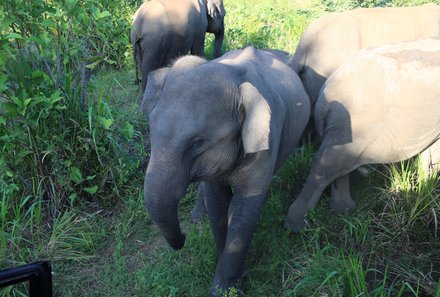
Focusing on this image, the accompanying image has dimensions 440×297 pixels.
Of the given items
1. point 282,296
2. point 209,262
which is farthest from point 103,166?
point 282,296

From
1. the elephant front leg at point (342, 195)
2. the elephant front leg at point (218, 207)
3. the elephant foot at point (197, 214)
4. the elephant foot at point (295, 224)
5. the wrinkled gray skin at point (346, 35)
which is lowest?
the elephant foot at point (197, 214)

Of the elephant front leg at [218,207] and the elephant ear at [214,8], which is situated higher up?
the elephant ear at [214,8]

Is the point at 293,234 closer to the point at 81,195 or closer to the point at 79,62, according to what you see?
the point at 81,195

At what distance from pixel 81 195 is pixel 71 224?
330 millimetres

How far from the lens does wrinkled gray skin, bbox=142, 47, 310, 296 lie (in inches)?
76.7

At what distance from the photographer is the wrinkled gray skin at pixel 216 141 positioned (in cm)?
195

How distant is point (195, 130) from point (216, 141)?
5.9 inches

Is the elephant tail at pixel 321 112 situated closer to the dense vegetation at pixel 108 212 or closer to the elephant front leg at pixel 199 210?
the dense vegetation at pixel 108 212

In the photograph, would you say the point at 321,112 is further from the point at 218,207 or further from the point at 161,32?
the point at 161,32

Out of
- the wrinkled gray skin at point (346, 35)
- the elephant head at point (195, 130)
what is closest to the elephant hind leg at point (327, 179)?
the wrinkled gray skin at point (346, 35)

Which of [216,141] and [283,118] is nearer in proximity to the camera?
[216,141]

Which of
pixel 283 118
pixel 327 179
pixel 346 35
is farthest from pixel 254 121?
pixel 346 35

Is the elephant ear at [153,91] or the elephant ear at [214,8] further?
the elephant ear at [214,8]

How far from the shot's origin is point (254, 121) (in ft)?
6.81
